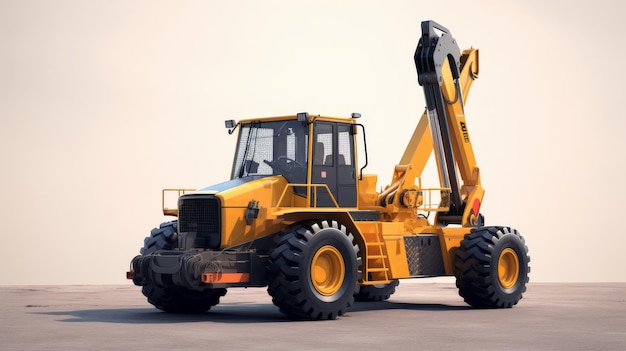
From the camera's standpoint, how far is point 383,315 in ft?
58.7

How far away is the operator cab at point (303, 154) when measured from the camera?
1789 centimetres

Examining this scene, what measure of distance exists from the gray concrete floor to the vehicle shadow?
17 mm

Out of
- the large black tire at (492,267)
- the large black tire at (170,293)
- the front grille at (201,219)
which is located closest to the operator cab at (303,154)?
the front grille at (201,219)

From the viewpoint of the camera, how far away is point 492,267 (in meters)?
19.8

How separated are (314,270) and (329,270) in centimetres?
38

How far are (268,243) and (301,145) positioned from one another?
6.13 feet

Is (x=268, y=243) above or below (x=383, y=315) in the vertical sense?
above

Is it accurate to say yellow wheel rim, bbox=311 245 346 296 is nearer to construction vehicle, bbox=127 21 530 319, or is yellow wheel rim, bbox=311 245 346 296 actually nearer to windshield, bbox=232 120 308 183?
construction vehicle, bbox=127 21 530 319

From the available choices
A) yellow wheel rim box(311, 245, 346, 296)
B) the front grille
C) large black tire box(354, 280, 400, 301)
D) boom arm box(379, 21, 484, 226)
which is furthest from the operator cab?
large black tire box(354, 280, 400, 301)

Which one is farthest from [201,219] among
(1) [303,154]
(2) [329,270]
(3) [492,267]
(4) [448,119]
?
(4) [448,119]

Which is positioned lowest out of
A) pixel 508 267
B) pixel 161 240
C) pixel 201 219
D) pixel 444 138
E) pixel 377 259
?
pixel 508 267

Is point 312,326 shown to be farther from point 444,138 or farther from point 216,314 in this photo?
point 444,138

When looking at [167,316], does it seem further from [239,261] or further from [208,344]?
[208,344]

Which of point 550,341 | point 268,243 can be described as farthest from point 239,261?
point 550,341
